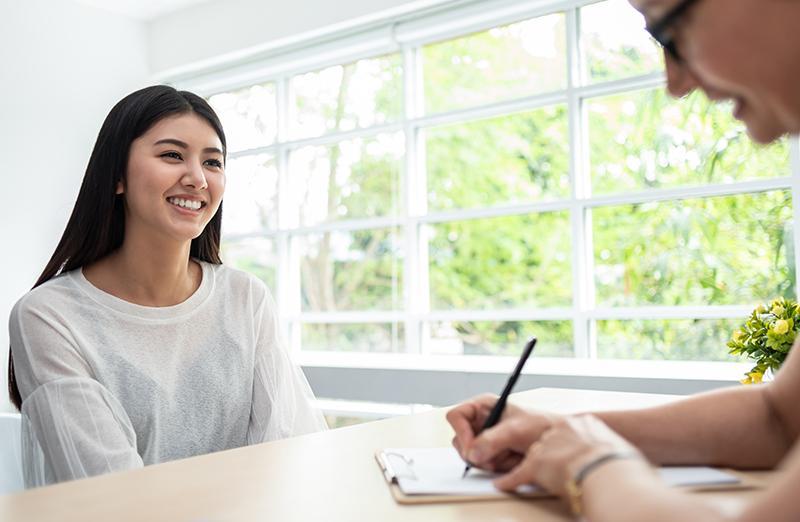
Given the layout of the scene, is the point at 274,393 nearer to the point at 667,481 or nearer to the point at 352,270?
the point at 667,481

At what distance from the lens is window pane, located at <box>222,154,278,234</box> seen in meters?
5.09

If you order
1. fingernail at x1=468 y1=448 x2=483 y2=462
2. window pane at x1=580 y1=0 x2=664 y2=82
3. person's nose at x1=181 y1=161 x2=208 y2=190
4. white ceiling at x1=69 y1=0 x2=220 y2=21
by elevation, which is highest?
white ceiling at x1=69 y1=0 x2=220 y2=21

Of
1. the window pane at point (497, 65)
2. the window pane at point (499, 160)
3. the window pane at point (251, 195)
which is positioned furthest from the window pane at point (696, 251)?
the window pane at point (251, 195)

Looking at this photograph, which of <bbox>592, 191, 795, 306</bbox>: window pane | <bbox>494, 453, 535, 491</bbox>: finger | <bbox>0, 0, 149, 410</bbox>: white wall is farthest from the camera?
<bbox>0, 0, 149, 410</bbox>: white wall

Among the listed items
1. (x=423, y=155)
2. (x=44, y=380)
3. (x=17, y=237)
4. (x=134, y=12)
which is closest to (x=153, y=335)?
(x=44, y=380)

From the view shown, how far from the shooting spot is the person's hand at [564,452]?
0.78m

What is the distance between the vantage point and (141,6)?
5.13 m

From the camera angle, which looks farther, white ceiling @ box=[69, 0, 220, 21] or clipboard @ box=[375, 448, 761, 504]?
white ceiling @ box=[69, 0, 220, 21]

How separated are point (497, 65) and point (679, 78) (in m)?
3.40

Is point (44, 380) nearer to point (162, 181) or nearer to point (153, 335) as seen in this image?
point (153, 335)

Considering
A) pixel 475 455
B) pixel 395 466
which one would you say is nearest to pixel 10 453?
pixel 395 466

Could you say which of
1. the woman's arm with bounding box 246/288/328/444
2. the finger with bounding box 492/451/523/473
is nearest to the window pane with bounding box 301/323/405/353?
the woman's arm with bounding box 246/288/328/444

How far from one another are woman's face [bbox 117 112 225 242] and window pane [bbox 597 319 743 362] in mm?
2242

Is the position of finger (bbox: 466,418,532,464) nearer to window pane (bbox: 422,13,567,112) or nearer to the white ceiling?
window pane (bbox: 422,13,567,112)
